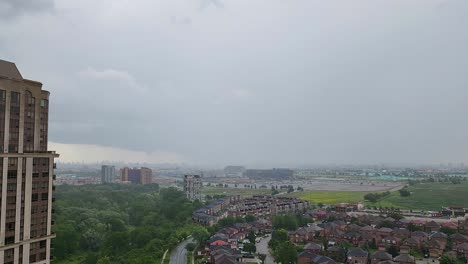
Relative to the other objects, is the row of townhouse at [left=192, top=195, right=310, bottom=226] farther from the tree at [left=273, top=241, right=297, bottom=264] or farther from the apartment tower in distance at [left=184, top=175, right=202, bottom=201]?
the tree at [left=273, top=241, right=297, bottom=264]

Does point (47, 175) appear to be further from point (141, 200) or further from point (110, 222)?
point (141, 200)

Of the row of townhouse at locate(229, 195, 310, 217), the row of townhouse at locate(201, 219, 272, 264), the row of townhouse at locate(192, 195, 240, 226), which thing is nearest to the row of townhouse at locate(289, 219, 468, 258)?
the row of townhouse at locate(201, 219, 272, 264)

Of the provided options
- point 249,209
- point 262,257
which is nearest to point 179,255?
point 262,257

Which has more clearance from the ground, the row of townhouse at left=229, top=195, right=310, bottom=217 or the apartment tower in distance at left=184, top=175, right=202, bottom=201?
the apartment tower in distance at left=184, top=175, right=202, bottom=201

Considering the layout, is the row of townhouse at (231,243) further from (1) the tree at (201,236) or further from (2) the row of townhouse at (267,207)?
(2) the row of townhouse at (267,207)

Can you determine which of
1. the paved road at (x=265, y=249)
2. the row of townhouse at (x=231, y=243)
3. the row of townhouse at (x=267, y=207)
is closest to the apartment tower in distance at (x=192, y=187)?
the row of townhouse at (x=267, y=207)

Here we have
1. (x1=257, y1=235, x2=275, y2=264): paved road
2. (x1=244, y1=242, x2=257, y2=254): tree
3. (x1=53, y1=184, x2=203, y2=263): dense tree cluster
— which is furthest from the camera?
(x1=244, y1=242, x2=257, y2=254): tree
